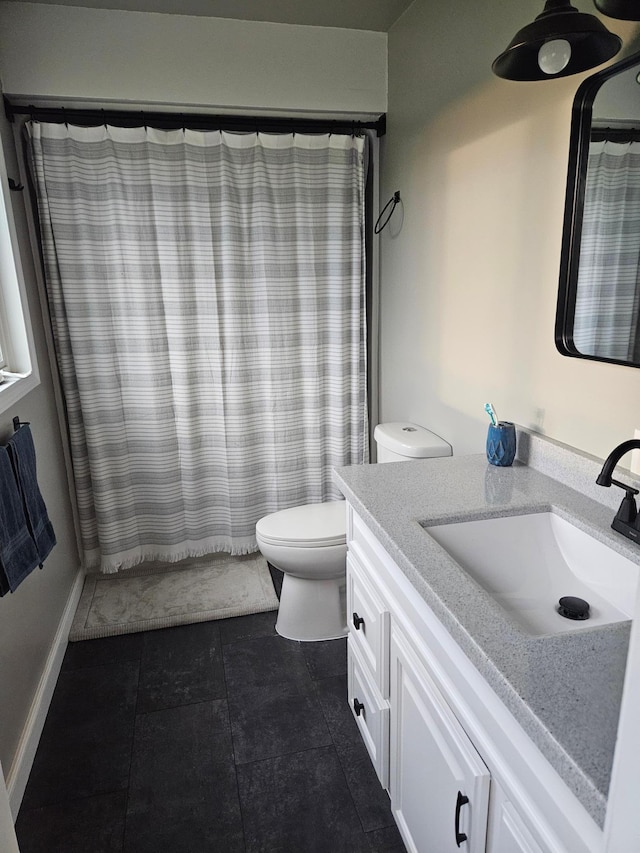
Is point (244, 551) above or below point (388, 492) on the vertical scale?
below

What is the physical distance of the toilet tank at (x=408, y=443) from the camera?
84.5 inches

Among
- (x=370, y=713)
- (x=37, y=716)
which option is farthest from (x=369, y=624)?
(x=37, y=716)

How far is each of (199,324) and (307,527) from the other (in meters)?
1.10

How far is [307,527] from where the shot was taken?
2.26 meters

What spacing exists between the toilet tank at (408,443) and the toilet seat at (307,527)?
1.04ft

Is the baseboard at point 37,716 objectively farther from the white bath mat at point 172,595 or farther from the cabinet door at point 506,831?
the cabinet door at point 506,831

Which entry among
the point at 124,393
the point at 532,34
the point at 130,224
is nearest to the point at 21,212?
the point at 130,224

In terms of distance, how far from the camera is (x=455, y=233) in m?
2.00

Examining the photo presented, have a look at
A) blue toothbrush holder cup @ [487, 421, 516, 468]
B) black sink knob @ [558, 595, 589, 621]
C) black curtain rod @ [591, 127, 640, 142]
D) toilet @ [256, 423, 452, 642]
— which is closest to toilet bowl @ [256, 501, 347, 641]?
toilet @ [256, 423, 452, 642]

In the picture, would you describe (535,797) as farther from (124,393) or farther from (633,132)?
(124,393)

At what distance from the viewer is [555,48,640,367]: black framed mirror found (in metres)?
1.23

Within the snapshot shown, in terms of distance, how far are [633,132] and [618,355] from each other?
49cm

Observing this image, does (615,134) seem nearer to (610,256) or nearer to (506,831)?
(610,256)

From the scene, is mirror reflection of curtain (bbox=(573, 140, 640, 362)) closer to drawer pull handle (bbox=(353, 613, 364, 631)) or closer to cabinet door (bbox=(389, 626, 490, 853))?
cabinet door (bbox=(389, 626, 490, 853))
